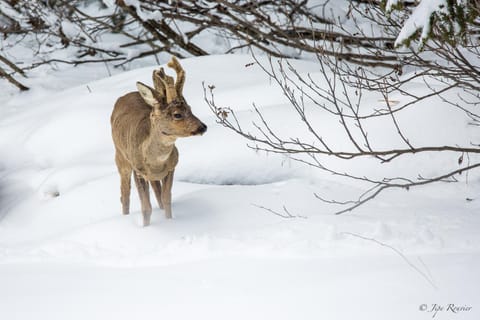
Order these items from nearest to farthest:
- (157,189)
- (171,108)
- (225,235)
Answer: (171,108), (225,235), (157,189)

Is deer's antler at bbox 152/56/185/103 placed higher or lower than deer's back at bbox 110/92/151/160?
higher

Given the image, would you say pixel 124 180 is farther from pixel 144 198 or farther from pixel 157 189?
pixel 144 198

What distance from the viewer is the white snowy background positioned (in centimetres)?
362

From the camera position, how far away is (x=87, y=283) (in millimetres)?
4176

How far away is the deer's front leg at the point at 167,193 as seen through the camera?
16.6 feet

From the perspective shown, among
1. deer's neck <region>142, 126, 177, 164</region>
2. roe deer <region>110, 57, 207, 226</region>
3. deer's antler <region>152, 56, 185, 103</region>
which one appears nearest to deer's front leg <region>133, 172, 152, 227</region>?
roe deer <region>110, 57, 207, 226</region>

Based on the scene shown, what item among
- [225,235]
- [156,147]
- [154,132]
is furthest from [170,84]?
[225,235]

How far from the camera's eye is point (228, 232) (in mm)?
4758

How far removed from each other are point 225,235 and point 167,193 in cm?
67

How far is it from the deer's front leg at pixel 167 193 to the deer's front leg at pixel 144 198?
125 millimetres

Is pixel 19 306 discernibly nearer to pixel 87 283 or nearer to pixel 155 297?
pixel 87 283

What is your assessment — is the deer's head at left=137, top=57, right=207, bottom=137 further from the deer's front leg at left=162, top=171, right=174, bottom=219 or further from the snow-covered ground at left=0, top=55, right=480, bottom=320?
the snow-covered ground at left=0, top=55, right=480, bottom=320

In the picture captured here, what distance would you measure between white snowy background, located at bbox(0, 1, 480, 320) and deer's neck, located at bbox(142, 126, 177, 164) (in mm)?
562

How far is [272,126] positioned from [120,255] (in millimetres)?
2241
